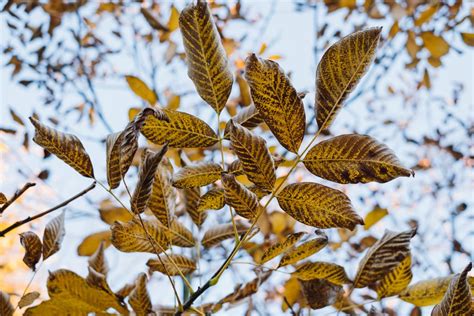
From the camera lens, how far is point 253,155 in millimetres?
435

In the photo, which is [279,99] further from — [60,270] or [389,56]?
[389,56]

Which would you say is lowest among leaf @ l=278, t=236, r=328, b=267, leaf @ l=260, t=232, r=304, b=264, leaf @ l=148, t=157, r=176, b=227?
leaf @ l=278, t=236, r=328, b=267

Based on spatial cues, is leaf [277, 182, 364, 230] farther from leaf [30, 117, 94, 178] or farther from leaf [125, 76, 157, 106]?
leaf [125, 76, 157, 106]

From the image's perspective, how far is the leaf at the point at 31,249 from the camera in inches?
21.9

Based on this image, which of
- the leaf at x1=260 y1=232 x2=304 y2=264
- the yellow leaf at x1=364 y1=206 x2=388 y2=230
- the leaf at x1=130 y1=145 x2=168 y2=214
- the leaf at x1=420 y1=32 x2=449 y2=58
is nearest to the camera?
the leaf at x1=130 y1=145 x2=168 y2=214

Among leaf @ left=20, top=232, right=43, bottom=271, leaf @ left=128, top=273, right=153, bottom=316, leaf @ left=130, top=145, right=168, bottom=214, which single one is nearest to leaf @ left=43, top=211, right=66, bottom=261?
leaf @ left=20, top=232, right=43, bottom=271

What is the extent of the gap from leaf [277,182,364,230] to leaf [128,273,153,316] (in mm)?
218

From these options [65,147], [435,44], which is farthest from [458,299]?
[435,44]

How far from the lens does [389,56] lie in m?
1.83

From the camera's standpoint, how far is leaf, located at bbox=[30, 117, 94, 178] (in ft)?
1.43

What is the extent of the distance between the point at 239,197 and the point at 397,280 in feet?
0.89

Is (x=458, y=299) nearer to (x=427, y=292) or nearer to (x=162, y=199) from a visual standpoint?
(x=427, y=292)

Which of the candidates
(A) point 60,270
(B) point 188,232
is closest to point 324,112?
(B) point 188,232

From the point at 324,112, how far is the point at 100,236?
676mm
